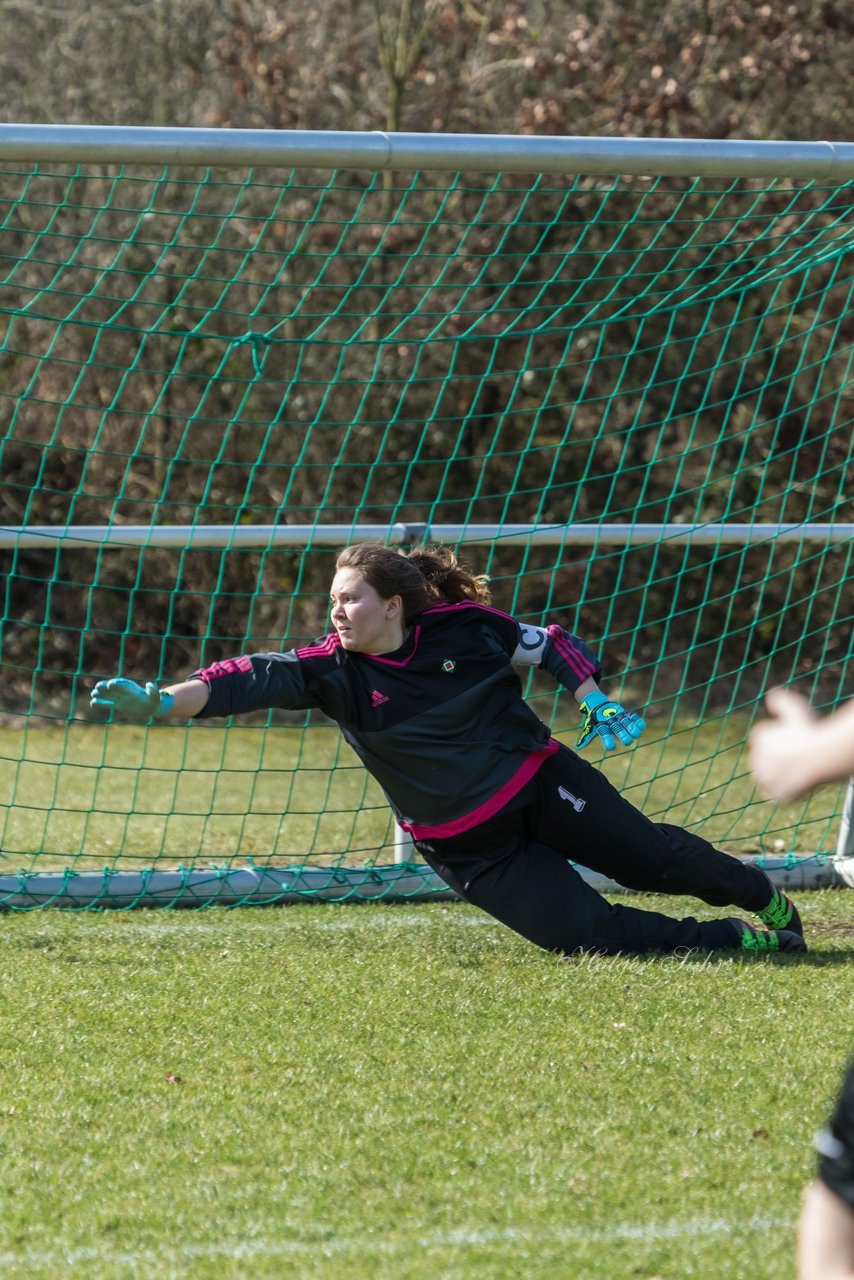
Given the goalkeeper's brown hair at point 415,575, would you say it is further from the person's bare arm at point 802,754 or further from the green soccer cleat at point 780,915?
the person's bare arm at point 802,754

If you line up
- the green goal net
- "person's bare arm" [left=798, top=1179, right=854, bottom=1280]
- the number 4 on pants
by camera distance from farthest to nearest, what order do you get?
1. the green goal net
2. the number 4 on pants
3. "person's bare arm" [left=798, top=1179, right=854, bottom=1280]

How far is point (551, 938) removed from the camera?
419 centimetres

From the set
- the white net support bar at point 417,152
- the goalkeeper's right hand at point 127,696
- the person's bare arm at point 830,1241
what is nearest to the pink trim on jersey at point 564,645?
the goalkeeper's right hand at point 127,696

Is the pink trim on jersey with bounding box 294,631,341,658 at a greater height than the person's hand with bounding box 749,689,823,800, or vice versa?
the person's hand with bounding box 749,689,823,800

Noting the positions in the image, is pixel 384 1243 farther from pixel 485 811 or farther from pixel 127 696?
pixel 485 811

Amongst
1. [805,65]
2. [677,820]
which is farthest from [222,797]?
[805,65]

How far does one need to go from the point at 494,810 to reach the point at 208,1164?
158 centimetres

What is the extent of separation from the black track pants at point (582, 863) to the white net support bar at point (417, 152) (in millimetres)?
1794

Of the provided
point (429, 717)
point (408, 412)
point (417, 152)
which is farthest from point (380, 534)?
point (408, 412)

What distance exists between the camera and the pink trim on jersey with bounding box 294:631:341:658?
4.18 metres

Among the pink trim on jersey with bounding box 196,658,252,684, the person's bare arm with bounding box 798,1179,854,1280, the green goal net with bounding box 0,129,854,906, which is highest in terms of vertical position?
the person's bare arm with bounding box 798,1179,854,1280

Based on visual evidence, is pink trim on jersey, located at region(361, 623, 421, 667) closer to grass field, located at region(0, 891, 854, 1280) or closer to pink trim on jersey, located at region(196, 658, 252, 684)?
pink trim on jersey, located at region(196, 658, 252, 684)

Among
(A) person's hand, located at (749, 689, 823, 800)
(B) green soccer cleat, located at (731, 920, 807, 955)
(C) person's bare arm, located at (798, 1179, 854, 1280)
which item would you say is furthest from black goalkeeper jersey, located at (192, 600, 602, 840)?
(A) person's hand, located at (749, 689, 823, 800)

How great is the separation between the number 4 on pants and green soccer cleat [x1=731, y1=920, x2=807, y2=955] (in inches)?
22.2
